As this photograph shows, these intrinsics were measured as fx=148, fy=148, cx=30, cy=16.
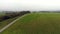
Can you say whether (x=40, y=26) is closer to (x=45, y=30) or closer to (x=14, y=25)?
(x=45, y=30)

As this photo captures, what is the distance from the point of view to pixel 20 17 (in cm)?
593

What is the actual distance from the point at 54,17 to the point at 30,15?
39.4 inches

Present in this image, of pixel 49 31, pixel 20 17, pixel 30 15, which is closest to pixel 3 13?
pixel 20 17

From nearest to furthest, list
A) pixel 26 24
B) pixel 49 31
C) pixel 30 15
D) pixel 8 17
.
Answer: pixel 49 31 < pixel 26 24 < pixel 8 17 < pixel 30 15

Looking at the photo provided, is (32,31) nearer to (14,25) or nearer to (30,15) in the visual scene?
(14,25)

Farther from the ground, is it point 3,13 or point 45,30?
point 3,13

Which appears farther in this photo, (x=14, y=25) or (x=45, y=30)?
(x=14, y=25)

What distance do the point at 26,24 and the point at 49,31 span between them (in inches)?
35.5

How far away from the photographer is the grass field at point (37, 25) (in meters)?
4.91

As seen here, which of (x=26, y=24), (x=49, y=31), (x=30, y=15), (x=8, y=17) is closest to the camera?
(x=49, y=31)

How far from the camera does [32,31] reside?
4.91m

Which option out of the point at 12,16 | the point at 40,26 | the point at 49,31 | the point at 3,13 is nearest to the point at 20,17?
the point at 12,16

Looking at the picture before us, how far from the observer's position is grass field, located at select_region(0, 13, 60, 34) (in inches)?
193

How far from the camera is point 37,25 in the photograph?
528 centimetres
